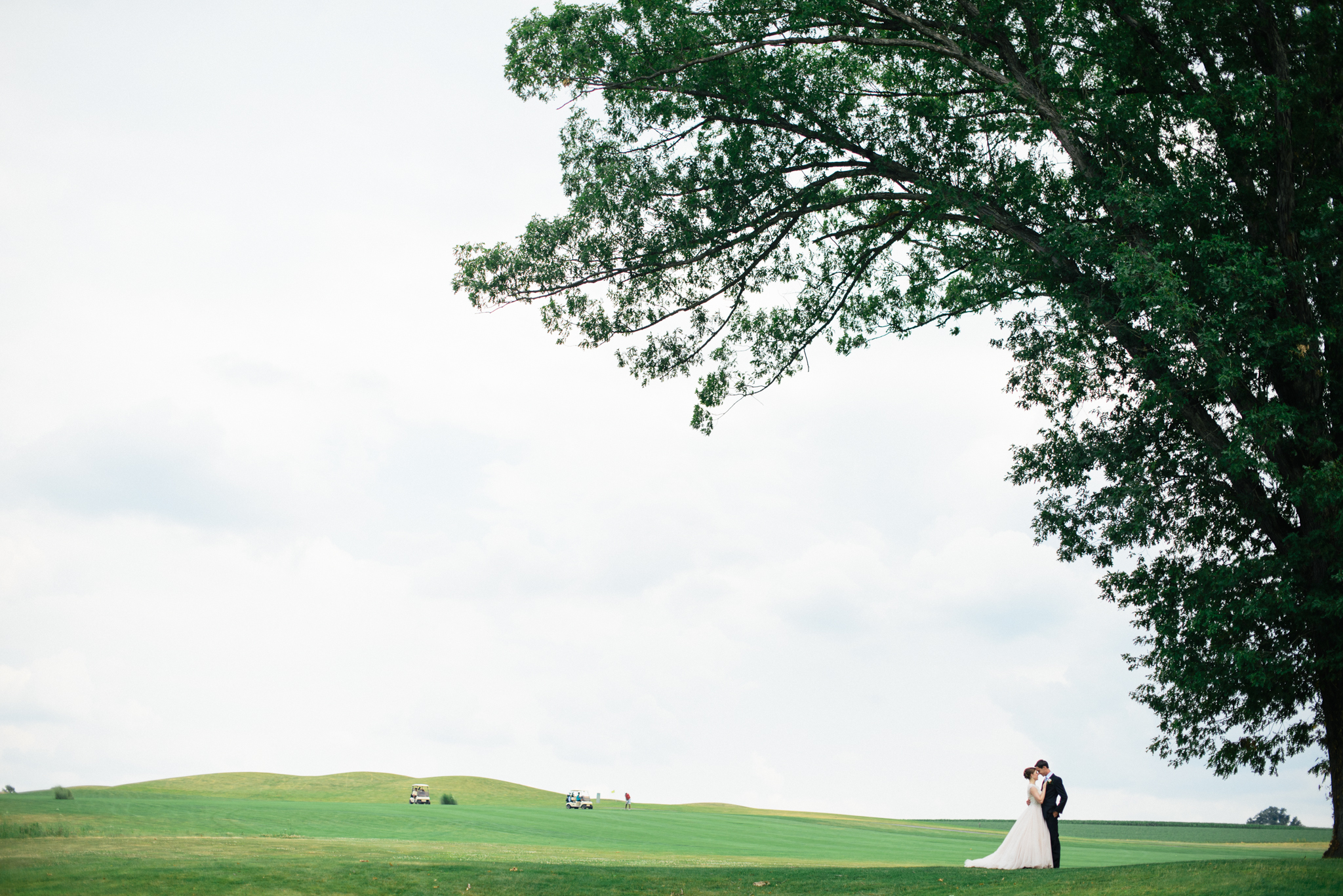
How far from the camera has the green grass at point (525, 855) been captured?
14508mm

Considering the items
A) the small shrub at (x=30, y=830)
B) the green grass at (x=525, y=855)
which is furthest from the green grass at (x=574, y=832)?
the small shrub at (x=30, y=830)

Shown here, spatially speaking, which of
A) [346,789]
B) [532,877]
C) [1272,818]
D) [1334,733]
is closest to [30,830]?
[532,877]

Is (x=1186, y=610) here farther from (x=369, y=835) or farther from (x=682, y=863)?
(x=369, y=835)

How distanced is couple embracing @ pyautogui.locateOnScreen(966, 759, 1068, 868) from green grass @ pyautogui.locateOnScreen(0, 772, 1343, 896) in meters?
1.16

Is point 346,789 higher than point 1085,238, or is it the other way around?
point 1085,238

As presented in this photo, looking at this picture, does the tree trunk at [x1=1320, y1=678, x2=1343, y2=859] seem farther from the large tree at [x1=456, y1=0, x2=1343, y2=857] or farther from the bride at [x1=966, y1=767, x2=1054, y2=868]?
the bride at [x1=966, y1=767, x2=1054, y2=868]

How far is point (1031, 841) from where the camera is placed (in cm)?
1914

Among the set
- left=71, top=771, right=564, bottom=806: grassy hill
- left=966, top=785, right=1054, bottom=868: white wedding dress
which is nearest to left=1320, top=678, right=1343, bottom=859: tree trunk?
left=966, top=785, right=1054, bottom=868: white wedding dress

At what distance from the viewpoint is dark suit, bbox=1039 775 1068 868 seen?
19.0m

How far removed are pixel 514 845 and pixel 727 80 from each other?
20491mm

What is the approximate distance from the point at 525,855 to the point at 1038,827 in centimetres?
1148

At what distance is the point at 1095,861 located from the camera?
87.8 ft

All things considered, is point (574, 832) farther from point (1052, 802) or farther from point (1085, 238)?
point (1085, 238)

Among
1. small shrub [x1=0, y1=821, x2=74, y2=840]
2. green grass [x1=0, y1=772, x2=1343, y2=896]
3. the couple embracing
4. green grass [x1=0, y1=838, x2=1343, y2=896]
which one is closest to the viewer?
green grass [x1=0, y1=838, x2=1343, y2=896]
